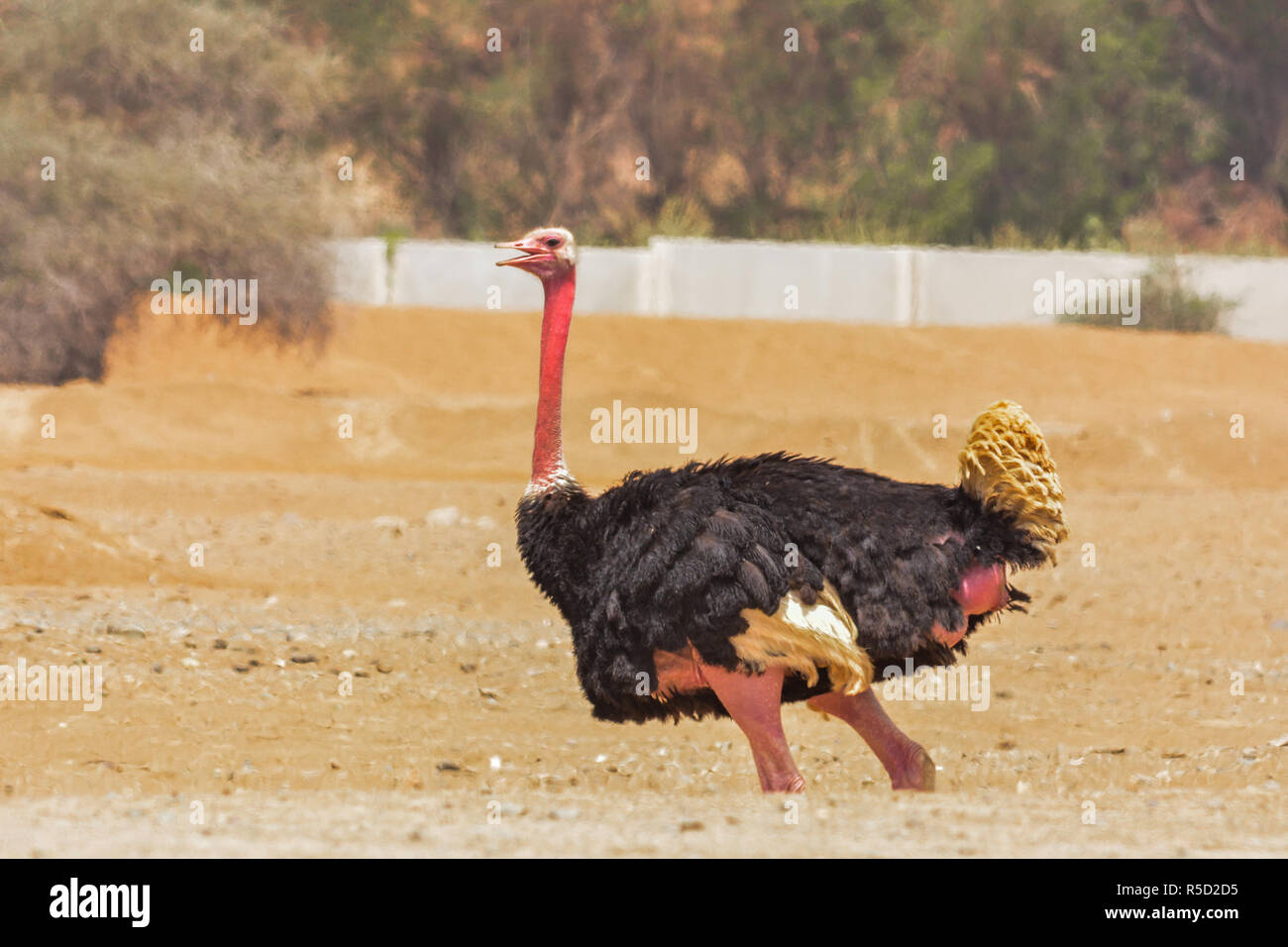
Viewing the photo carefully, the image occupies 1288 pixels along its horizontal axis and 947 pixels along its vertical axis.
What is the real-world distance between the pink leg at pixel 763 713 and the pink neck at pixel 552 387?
110 cm

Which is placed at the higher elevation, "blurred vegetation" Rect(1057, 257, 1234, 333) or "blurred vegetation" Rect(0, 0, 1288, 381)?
"blurred vegetation" Rect(0, 0, 1288, 381)

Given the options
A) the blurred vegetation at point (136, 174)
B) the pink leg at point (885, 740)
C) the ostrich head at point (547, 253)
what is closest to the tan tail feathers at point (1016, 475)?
the pink leg at point (885, 740)

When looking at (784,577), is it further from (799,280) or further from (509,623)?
(799,280)

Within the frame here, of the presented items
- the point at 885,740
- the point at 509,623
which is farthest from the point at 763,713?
the point at 509,623

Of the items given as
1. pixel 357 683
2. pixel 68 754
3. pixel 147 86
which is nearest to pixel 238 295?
pixel 147 86

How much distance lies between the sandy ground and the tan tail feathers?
1.04 metres

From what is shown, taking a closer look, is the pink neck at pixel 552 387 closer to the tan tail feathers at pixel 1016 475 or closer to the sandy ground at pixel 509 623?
the sandy ground at pixel 509 623

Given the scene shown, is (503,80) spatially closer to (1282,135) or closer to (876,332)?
(876,332)

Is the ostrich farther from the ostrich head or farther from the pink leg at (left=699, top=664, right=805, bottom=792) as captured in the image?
the ostrich head

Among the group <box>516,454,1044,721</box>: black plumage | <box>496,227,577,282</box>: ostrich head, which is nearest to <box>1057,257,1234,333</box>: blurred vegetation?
<box>496,227,577,282</box>: ostrich head

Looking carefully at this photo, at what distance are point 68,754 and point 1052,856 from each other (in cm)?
485

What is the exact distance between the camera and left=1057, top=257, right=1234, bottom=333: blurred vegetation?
114ft

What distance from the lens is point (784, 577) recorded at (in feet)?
23.5

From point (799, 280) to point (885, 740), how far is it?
90.3ft
